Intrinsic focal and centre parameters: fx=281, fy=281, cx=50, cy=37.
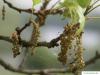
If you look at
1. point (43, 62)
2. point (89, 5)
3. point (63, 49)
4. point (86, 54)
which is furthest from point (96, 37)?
point (63, 49)

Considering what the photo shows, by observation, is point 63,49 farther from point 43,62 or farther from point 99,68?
point 99,68

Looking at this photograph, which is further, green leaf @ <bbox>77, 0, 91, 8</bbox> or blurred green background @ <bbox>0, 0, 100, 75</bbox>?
blurred green background @ <bbox>0, 0, 100, 75</bbox>

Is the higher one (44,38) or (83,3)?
(83,3)

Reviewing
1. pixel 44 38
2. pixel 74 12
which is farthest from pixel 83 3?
pixel 44 38

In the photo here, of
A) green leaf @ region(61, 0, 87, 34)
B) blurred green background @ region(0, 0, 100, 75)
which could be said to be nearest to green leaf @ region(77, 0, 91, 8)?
green leaf @ region(61, 0, 87, 34)

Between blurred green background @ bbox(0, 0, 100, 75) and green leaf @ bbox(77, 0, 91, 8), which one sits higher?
green leaf @ bbox(77, 0, 91, 8)

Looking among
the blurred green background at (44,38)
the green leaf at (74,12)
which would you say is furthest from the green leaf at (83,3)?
the blurred green background at (44,38)

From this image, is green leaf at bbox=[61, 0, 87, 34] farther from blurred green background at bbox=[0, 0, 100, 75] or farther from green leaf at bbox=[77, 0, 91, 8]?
blurred green background at bbox=[0, 0, 100, 75]

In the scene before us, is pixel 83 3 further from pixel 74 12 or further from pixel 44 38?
pixel 44 38

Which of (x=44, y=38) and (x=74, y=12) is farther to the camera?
(x=44, y=38)
